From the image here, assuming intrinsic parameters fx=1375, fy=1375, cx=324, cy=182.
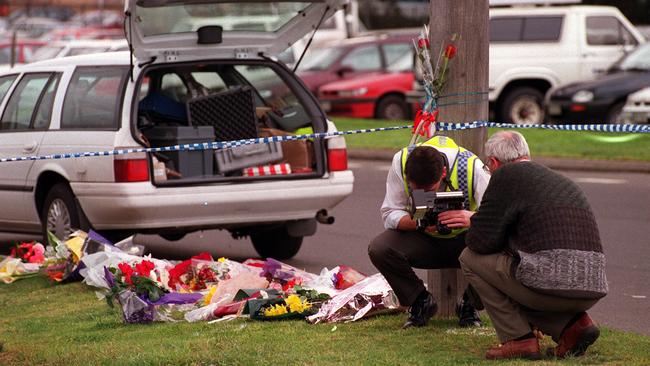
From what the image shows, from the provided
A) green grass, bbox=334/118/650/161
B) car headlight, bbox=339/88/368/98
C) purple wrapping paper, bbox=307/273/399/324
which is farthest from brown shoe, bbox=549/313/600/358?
car headlight, bbox=339/88/368/98

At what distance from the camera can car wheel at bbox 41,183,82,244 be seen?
10173mm

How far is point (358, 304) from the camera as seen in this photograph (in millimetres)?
7629

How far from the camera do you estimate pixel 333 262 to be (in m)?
10.6

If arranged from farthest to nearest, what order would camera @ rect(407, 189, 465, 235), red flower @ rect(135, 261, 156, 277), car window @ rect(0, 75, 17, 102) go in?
car window @ rect(0, 75, 17, 102), red flower @ rect(135, 261, 156, 277), camera @ rect(407, 189, 465, 235)

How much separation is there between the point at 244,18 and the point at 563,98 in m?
10.6

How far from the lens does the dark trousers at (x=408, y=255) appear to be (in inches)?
281

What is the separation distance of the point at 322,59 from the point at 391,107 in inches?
116

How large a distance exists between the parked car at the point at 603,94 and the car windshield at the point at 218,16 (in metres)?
9.69

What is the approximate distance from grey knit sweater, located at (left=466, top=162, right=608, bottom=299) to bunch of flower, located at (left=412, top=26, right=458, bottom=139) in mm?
1231

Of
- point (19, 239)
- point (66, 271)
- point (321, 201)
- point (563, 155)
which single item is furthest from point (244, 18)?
point (563, 155)

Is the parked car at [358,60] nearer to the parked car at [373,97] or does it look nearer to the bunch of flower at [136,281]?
the parked car at [373,97]

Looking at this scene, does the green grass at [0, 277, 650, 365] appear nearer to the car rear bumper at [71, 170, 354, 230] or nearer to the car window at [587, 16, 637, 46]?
the car rear bumper at [71, 170, 354, 230]

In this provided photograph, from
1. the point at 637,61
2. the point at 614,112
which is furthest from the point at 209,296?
the point at 637,61

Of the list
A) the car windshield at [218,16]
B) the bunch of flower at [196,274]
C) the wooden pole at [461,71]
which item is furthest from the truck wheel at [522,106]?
the wooden pole at [461,71]
